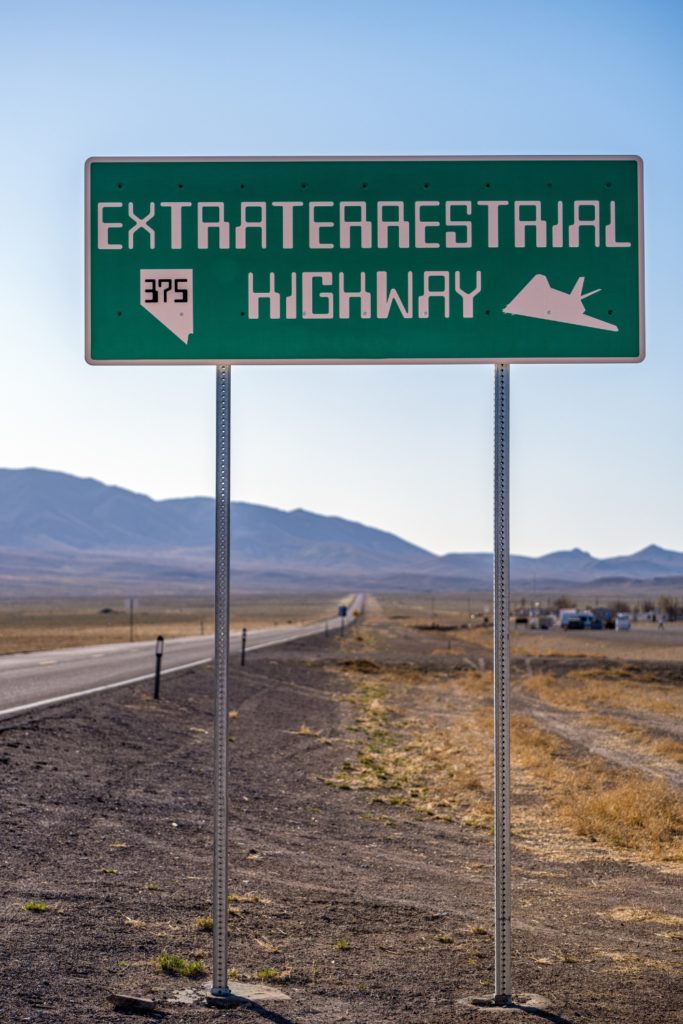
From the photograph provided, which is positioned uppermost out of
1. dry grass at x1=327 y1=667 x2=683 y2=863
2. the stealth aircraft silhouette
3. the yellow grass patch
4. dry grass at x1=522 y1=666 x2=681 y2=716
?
the stealth aircraft silhouette

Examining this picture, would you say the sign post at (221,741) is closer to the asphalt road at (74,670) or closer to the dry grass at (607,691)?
the asphalt road at (74,670)

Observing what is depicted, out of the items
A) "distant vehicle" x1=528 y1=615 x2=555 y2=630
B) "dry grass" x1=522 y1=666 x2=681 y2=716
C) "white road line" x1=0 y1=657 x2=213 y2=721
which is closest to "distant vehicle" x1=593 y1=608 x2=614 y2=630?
"distant vehicle" x1=528 y1=615 x2=555 y2=630

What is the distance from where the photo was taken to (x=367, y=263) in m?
6.27

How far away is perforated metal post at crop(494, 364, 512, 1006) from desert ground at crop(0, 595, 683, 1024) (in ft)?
1.01

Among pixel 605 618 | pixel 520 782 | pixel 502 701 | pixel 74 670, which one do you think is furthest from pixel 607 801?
pixel 605 618

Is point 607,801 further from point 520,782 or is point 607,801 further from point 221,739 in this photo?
point 221,739

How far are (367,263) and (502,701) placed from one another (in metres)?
2.52

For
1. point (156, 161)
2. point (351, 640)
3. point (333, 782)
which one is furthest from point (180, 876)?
point (351, 640)

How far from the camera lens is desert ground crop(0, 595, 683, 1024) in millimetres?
6156

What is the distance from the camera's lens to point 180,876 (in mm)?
9117

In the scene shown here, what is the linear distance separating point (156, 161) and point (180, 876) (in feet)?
18.7

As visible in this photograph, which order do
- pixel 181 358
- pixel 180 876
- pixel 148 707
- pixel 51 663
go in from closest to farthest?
1. pixel 181 358
2. pixel 180 876
3. pixel 148 707
4. pixel 51 663

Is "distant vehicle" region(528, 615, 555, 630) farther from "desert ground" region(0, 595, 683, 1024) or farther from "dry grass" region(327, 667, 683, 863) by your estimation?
"desert ground" region(0, 595, 683, 1024)

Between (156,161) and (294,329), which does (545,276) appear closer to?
(294,329)
